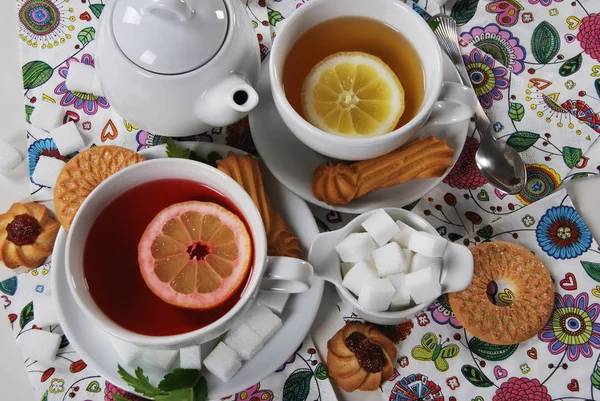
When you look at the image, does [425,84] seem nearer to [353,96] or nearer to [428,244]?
[353,96]

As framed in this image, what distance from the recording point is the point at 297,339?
928 mm

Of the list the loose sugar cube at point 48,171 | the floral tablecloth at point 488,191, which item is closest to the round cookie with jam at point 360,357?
the floral tablecloth at point 488,191

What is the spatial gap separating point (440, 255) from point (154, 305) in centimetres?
44

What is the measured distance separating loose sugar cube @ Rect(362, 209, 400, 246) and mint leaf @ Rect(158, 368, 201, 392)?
0.35 m

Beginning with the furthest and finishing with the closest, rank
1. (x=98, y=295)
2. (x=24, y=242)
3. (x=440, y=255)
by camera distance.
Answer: (x=24, y=242), (x=440, y=255), (x=98, y=295)

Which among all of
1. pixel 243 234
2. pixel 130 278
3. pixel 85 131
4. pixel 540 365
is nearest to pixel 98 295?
pixel 130 278

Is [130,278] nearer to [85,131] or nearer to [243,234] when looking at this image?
[243,234]

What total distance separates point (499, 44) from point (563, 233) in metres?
0.41

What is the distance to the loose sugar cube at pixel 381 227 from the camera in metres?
0.91

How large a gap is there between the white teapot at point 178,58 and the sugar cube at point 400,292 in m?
0.35

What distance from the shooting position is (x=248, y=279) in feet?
2.63

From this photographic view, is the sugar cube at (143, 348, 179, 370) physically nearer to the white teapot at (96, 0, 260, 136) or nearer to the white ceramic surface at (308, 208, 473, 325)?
the white ceramic surface at (308, 208, 473, 325)

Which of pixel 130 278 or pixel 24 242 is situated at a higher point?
pixel 130 278

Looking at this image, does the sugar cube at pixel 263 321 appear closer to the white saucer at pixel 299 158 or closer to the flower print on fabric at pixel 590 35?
the white saucer at pixel 299 158
